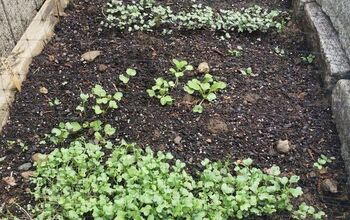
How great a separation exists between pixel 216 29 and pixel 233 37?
13 cm

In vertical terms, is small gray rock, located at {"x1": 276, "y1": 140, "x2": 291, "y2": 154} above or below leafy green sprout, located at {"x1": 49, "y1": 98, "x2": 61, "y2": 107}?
above

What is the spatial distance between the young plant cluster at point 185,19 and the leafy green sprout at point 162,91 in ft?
1.81

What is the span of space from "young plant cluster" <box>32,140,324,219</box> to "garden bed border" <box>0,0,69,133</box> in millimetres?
556

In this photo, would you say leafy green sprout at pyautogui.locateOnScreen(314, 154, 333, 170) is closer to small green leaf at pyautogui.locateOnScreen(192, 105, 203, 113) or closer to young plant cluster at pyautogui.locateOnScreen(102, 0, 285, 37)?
small green leaf at pyautogui.locateOnScreen(192, 105, 203, 113)

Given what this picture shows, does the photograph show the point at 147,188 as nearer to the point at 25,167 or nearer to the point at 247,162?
the point at 247,162

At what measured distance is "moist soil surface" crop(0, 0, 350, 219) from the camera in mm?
2377

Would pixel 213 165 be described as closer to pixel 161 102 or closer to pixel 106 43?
pixel 161 102

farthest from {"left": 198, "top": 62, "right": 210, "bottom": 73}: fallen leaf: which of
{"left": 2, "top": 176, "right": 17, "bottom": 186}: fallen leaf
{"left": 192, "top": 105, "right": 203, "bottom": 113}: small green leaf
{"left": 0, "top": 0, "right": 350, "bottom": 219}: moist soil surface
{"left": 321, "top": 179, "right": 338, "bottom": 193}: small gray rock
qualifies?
{"left": 2, "top": 176, "right": 17, "bottom": 186}: fallen leaf

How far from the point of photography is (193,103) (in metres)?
2.66

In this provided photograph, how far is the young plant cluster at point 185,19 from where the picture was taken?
122 inches

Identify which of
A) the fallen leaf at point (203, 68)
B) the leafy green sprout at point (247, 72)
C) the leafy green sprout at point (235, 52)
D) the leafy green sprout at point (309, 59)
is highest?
the leafy green sprout at point (309, 59)

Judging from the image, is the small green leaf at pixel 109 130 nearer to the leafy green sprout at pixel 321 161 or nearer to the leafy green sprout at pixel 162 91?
the leafy green sprout at pixel 162 91

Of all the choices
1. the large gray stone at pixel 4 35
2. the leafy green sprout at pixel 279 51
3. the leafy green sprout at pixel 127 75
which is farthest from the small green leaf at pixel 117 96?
the leafy green sprout at pixel 279 51

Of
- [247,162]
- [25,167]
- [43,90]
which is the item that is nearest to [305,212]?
[247,162]
